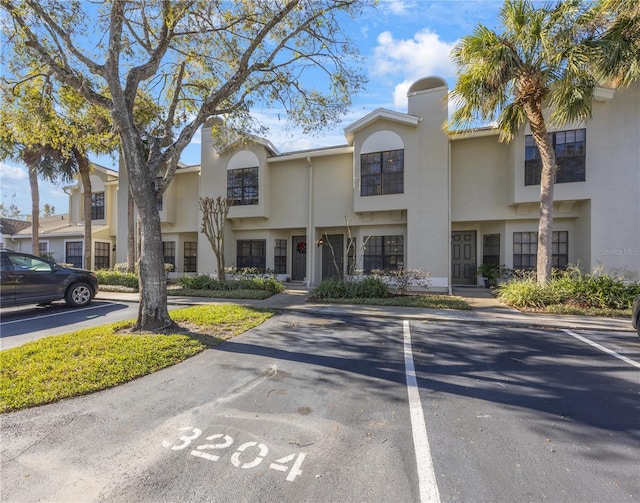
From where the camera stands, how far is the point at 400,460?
8.47ft

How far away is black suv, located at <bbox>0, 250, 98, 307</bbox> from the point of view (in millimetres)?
7965

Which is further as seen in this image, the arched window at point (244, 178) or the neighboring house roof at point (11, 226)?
the neighboring house roof at point (11, 226)

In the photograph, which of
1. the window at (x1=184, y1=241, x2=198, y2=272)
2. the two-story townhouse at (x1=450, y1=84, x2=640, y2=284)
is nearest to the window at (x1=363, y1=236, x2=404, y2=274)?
the two-story townhouse at (x1=450, y1=84, x2=640, y2=284)

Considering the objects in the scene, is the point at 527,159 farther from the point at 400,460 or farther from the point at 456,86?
the point at 400,460

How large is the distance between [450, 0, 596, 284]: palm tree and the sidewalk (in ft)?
6.92

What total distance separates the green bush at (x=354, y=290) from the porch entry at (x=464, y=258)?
19.9 feet

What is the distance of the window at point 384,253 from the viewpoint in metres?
14.1

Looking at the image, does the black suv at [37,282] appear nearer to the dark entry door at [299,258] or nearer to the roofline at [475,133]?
the dark entry door at [299,258]

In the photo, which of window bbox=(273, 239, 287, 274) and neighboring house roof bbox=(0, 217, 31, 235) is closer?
window bbox=(273, 239, 287, 274)

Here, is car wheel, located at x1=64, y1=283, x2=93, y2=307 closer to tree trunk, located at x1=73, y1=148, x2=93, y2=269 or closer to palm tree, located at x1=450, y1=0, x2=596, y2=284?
tree trunk, located at x1=73, y1=148, x2=93, y2=269

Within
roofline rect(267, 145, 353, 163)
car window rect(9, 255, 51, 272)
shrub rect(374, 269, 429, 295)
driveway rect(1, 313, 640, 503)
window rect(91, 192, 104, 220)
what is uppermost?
roofline rect(267, 145, 353, 163)

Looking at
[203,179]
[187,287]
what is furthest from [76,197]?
[187,287]

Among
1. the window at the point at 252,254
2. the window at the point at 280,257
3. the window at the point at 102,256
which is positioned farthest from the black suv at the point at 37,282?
the window at the point at 102,256

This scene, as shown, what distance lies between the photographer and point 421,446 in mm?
2773
